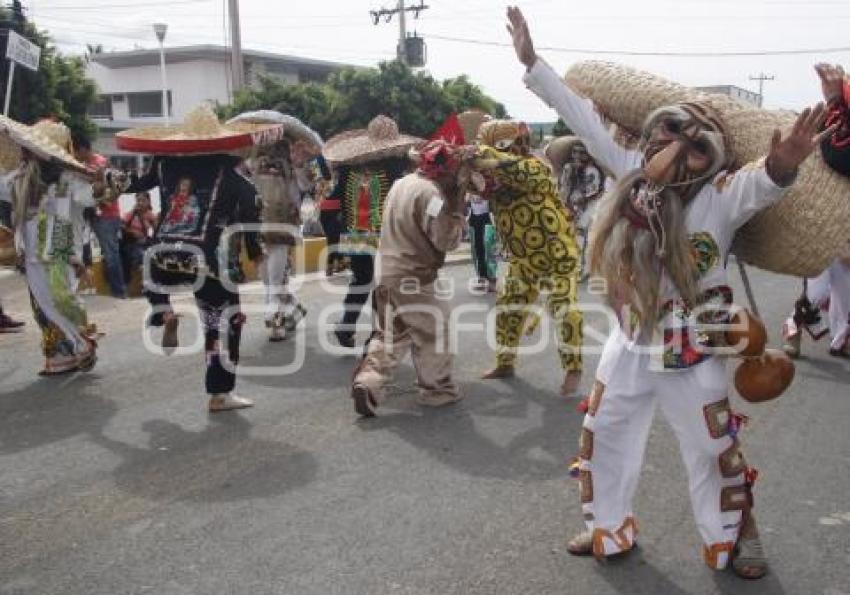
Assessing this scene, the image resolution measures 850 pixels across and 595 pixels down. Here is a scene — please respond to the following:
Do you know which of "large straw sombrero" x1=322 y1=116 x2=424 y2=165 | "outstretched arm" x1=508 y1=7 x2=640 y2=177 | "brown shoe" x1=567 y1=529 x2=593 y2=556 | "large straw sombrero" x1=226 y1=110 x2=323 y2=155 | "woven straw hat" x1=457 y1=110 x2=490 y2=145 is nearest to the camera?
"outstretched arm" x1=508 y1=7 x2=640 y2=177

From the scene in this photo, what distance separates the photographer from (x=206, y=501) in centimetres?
388

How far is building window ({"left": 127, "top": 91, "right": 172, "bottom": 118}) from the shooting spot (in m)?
51.4

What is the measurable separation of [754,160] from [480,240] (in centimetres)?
741

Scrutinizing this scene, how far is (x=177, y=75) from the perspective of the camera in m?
48.9

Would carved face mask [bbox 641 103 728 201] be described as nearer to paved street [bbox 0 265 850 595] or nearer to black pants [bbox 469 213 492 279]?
paved street [bbox 0 265 850 595]

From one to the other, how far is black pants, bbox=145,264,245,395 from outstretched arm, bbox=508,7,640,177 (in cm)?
267

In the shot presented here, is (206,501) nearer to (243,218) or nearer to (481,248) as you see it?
(243,218)

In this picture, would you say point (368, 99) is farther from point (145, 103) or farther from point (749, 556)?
point (145, 103)

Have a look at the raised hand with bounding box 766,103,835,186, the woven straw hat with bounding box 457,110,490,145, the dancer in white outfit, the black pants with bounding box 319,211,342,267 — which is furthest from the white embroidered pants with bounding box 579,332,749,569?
the black pants with bounding box 319,211,342,267

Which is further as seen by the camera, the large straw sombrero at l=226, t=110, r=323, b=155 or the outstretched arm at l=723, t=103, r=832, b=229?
the large straw sombrero at l=226, t=110, r=323, b=155

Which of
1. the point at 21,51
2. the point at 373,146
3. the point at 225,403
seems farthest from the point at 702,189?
the point at 21,51

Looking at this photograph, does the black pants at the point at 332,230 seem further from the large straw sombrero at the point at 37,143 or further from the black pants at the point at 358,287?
the large straw sombrero at the point at 37,143

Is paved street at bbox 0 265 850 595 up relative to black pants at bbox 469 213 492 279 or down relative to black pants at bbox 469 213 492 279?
Result: down

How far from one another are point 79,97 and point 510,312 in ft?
39.6
